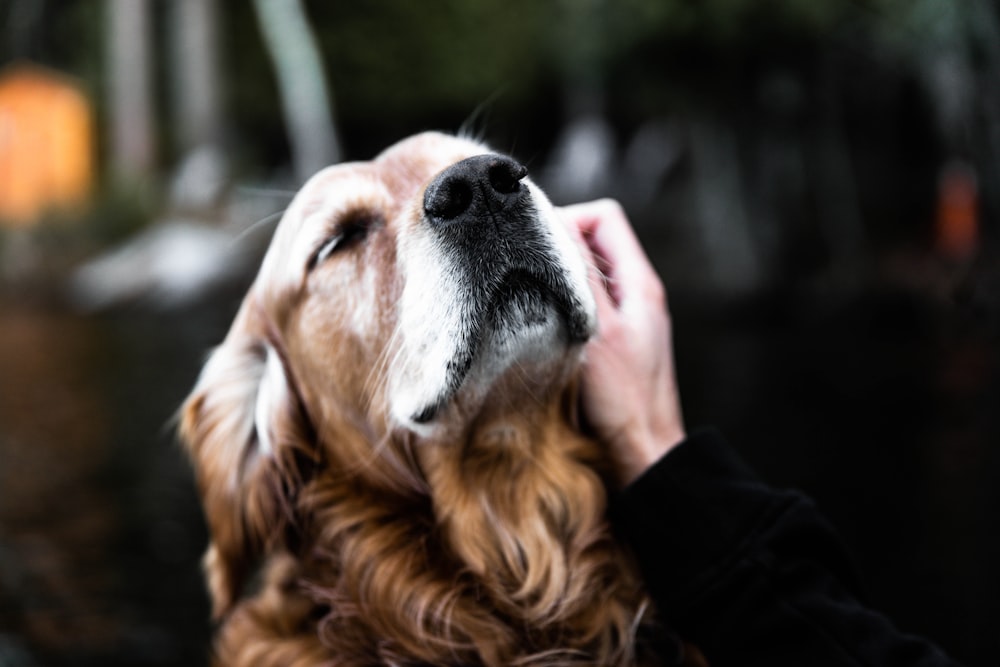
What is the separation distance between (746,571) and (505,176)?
0.83 metres

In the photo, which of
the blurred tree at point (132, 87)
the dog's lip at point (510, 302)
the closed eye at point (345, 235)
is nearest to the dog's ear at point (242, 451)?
the closed eye at point (345, 235)

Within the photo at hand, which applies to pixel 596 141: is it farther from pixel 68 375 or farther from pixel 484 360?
pixel 484 360

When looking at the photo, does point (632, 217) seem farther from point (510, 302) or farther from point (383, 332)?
point (510, 302)

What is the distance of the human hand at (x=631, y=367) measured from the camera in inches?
72.9

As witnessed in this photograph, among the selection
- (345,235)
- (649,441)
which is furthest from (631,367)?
(345,235)

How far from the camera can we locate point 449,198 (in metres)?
1.74

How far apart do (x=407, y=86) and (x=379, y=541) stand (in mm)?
25418

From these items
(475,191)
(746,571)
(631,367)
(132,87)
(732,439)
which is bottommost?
(732,439)

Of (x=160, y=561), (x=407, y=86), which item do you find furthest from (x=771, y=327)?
(x=407, y=86)

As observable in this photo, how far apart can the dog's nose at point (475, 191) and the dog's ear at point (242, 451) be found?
706 millimetres

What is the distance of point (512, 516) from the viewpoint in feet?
6.64

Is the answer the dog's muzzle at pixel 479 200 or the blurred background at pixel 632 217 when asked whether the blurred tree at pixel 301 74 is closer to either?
the blurred background at pixel 632 217

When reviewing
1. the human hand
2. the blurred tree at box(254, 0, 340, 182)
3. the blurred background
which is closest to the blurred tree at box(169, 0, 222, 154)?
the blurred background

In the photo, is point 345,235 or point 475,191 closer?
point 475,191
